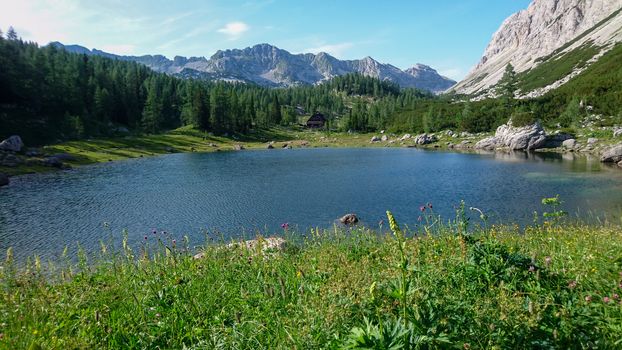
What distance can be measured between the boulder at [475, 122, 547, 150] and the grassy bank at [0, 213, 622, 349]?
99.4 meters

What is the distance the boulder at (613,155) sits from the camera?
6227 cm

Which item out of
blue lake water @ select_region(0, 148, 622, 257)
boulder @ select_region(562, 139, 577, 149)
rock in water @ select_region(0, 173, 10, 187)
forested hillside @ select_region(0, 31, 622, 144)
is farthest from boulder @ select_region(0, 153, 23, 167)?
boulder @ select_region(562, 139, 577, 149)

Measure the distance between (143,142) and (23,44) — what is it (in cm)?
8764

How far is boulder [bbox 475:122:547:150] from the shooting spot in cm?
9394

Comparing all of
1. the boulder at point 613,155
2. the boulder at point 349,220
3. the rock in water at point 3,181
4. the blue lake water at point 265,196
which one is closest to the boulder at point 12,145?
the blue lake water at point 265,196

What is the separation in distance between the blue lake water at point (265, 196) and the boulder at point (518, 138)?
22.9m

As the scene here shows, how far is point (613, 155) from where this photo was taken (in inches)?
2470

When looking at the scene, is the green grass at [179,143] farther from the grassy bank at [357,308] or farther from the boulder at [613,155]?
the grassy bank at [357,308]

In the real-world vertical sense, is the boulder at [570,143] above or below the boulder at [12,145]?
above

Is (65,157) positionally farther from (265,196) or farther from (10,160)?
(265,196)

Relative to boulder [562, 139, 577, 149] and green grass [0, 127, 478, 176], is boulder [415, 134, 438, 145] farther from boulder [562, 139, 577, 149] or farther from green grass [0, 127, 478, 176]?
boulder [562, 139, 577, 149]

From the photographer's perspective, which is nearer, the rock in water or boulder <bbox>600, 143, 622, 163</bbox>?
the rock in water

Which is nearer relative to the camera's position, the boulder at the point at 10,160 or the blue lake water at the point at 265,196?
the blue lake water at the point at 265,196

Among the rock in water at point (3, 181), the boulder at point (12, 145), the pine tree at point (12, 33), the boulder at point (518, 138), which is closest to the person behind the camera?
the rock in water at point (3, 181)
